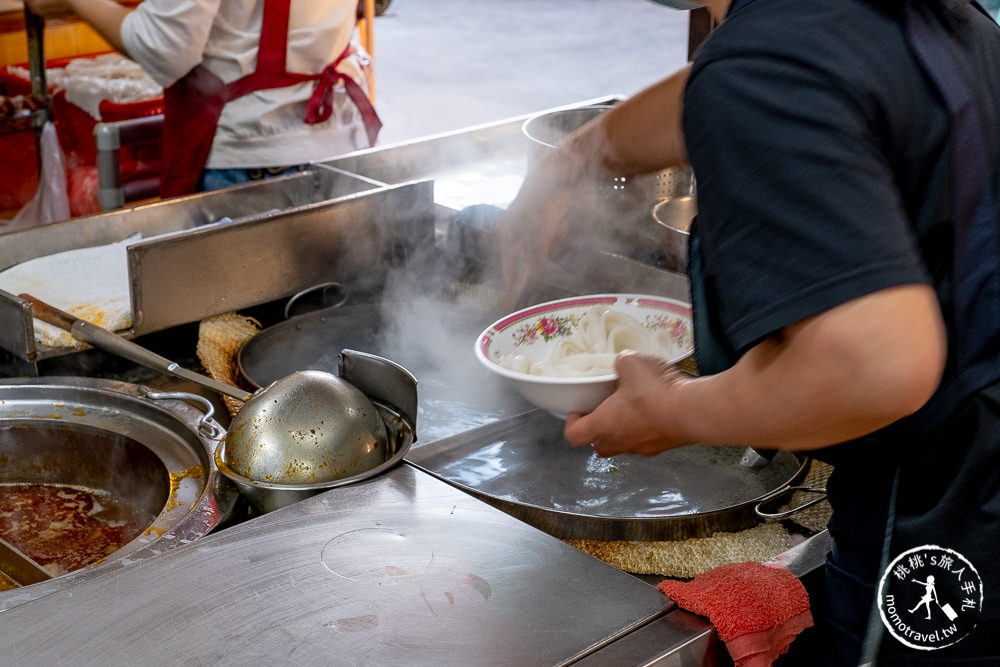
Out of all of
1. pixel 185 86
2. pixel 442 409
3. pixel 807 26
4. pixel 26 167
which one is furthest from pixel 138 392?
pixel 26 167

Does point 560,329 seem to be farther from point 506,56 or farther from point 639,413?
point 506,56

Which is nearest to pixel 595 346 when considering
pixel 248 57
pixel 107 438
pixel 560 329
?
pixel 560 329

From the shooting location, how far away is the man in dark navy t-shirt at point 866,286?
82 cm

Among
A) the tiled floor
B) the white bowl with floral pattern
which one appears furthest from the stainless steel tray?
the tiled floor

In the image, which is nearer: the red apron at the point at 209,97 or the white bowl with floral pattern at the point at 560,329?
the white bowl with floral pattern at the point at 560,329

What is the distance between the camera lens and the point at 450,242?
247cm

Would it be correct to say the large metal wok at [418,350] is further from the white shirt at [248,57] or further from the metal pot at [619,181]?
the white shirt at [248,57]

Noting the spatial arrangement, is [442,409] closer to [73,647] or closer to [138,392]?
[138,392]

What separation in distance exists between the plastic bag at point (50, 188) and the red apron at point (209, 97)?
4.91 feet

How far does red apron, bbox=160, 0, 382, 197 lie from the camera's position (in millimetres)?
2971

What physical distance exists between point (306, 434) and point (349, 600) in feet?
0.98

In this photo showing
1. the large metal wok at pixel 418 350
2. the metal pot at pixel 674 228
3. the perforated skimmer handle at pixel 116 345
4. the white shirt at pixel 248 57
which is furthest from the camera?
the white shirt at pixel 248 57

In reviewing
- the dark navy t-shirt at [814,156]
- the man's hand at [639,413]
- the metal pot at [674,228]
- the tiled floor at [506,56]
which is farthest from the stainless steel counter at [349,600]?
the tiled floor at [506,56]

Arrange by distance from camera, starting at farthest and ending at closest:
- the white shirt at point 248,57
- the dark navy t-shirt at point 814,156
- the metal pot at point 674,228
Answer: the white shirt at point 248,57 < the metal pot at point 674,228 < the dark navy t-shirt at point 814,156
